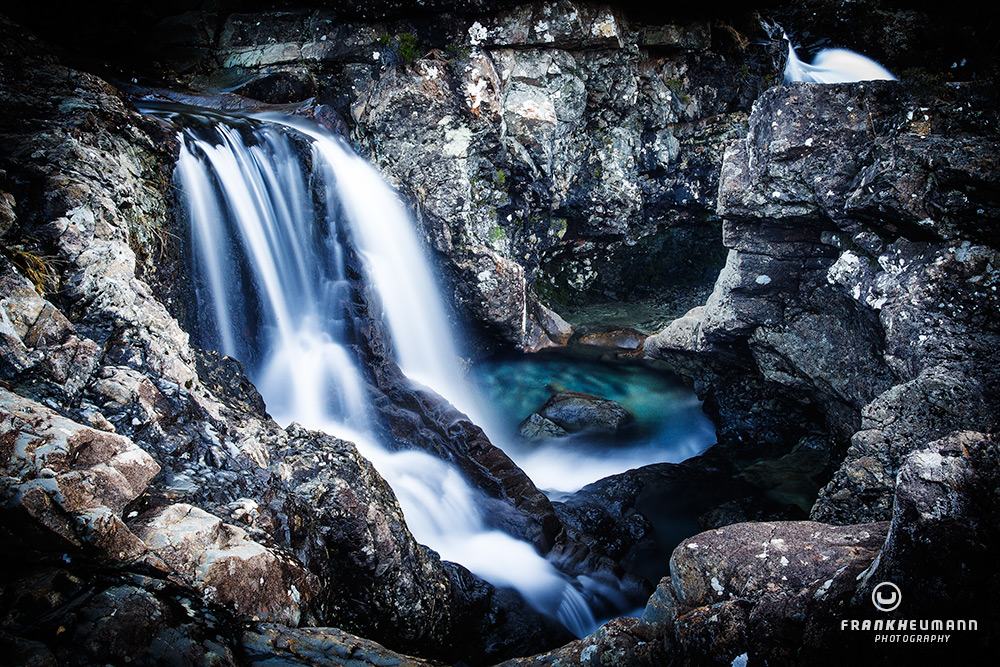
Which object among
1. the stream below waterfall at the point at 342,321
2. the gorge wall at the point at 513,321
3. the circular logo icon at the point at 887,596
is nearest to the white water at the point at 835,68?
the gorge wall at the point at 513,321

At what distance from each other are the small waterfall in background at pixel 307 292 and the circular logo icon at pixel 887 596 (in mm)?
3139

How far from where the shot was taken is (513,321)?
879 centimetres

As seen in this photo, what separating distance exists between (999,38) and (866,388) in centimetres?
386

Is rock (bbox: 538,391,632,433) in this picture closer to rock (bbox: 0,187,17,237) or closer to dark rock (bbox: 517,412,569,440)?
dark rock (bbox: 517,412,569,440)

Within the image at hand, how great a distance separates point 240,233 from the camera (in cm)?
595

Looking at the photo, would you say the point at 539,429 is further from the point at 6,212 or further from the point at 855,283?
the point at 6,212

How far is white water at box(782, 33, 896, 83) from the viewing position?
6.55 metres

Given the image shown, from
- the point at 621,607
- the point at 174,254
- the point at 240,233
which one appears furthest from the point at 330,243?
the point at 621,607

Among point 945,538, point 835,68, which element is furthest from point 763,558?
point 835,68

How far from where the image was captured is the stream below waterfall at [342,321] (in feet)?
17.0

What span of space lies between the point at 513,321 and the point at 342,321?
3.11 metres

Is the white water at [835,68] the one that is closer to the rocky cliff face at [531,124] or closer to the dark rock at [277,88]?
the rocky cliff face at [531,124]

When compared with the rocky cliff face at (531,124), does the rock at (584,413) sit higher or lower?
lower

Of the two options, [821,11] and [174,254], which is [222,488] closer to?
[174,254]
